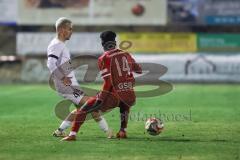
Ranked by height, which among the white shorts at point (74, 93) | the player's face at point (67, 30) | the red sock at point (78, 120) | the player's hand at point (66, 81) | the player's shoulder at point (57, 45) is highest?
the player's face at point (67, 30)

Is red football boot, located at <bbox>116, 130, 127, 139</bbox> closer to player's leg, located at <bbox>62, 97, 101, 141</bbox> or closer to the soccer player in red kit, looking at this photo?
the soccer player in red kit

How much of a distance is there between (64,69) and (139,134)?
1971 mm

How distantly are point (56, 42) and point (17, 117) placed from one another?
478 centimetres

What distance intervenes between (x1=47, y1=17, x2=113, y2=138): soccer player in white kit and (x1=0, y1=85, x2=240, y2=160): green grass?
36cm

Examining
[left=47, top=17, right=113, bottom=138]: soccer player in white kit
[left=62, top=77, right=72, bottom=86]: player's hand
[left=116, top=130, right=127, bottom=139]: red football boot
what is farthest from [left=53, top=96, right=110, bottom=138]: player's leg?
[left=62, top=77, right=72, bottom=86]: player's hand

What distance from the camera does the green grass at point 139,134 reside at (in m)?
10.9

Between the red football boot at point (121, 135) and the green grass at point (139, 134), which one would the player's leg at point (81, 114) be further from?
the red football boot at point (121, 135)

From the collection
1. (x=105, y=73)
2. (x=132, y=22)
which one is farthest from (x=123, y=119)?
(x=132, y=22)

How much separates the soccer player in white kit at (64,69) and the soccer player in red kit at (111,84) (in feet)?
0.91

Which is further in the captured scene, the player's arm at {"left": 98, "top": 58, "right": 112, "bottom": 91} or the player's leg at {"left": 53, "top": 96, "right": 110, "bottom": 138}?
the player's leg at {"left": 53, "top": 96, "right": 110, "bottom": 138}

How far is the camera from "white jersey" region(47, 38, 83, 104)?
42.6ft

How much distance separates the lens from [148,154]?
1089cm

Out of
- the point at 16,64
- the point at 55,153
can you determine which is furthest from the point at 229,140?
the point at 16,64

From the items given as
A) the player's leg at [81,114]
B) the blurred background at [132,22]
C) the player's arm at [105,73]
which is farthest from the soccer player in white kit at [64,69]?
the blurred background at [132,22]
